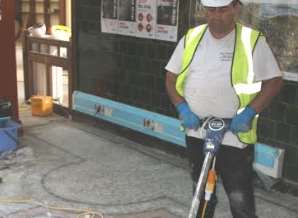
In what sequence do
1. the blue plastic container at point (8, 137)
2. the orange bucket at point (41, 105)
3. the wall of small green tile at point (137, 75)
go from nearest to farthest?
the wall of small green tile at point (137, 75), the blue plastic container at point (8, 137), the orange bucket at point (41, 105)

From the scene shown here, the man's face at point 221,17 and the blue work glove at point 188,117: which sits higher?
the man's face at point 221,17

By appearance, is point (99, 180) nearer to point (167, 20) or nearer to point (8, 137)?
point (8, 137)

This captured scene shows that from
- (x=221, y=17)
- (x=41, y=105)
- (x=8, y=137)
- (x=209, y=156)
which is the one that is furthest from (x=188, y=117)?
(x=41, y=105)

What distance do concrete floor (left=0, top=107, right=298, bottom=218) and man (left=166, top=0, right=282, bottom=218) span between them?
1265 millimetres

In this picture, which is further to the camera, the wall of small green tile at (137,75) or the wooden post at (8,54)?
the wooden post at (8,54)

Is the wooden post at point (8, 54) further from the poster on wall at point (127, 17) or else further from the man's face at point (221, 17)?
the man's face at point (221, 17)

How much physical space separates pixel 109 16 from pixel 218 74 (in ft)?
12.0

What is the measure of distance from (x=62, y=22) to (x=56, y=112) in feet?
15.8

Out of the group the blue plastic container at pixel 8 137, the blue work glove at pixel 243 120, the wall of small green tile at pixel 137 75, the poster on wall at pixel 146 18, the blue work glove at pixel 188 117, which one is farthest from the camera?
the poster on wall at pixel 146 18

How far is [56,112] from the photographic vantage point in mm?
7703

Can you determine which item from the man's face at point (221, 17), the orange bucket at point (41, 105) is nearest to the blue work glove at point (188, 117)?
the man's face at point (221, 17)

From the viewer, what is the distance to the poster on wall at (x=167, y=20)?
18.7 ft

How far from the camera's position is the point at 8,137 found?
5.69 meters

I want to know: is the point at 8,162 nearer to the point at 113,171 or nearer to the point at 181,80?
the point at 113,171
